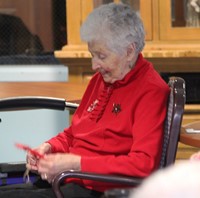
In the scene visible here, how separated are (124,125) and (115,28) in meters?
0.32

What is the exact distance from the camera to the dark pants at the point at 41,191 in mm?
1880

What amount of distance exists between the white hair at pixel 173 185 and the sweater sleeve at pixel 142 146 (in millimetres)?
1200

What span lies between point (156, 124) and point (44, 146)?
495mm

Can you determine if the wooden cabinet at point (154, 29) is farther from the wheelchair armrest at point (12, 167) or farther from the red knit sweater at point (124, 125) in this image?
the red knit sweater at point (124, 125)

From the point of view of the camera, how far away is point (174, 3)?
3256 mm

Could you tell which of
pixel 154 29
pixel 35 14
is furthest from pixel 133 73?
pixel 35 14

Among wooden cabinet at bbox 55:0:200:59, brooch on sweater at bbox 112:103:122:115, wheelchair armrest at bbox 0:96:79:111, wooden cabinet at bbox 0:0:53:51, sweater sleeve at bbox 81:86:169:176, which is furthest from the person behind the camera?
wooden cabinet at bbox 0:0:53:51

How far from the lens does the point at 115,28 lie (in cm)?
182

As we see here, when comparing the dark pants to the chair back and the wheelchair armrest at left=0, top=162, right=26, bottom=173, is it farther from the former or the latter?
the chair back

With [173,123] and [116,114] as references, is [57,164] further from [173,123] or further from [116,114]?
[173,123]

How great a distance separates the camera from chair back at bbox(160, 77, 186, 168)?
1769 millimetres

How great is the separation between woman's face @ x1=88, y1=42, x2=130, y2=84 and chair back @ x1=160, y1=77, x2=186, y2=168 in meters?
0.18

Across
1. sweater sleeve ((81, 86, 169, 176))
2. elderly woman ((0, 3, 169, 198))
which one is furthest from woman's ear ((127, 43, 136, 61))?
sweater sleeve ((81, 86, 169, 176))

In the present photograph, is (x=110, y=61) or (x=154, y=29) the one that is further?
(x=154, y=29)
